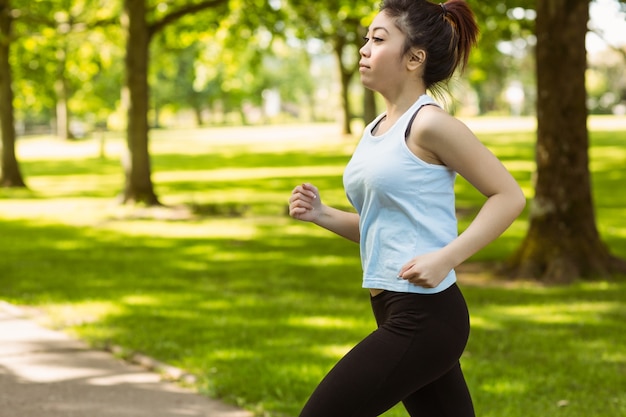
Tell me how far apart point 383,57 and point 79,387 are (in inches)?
152

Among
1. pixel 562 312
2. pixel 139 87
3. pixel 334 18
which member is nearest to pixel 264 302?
pixel 562 312

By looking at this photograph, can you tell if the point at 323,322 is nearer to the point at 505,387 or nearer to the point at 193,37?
the point at 505,387

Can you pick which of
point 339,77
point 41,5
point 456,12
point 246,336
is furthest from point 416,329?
point 339,77

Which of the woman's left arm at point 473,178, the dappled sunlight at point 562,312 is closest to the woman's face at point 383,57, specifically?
the woman's left arm at point 473,178

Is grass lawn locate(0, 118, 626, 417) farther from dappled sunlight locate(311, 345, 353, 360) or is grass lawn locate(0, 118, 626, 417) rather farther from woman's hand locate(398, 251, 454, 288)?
woman's hand locate(398, 251, 454, 288)

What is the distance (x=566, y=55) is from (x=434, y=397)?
331 inches

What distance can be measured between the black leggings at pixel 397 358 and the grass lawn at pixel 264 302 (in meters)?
2.72

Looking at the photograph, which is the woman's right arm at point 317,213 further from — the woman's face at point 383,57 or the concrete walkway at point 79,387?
the concrete walkway at point 79,387

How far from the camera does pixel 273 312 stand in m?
8.77

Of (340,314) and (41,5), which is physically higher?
(41,5)

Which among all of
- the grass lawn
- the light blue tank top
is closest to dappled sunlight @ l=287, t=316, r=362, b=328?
the grass lawn

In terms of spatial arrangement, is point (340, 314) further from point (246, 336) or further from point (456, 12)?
point (456, 12)

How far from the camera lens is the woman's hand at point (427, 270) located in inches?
106

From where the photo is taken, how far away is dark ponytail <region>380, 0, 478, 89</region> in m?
2.89
